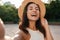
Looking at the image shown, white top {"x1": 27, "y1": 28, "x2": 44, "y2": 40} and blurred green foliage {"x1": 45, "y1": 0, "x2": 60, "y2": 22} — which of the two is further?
blurred green foliage {"x1": 45, "y1": 0, "x2": 60, "y2": 22}

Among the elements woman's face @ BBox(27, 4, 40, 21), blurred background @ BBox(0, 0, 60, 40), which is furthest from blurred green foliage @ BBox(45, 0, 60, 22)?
woman's face @ BBox(27, 4, 40, 21)

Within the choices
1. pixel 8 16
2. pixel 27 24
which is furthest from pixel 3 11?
pixel 27 24

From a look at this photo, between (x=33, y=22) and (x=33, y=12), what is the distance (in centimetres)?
7

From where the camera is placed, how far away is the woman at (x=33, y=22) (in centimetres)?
146

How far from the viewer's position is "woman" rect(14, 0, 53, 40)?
1.46 metres

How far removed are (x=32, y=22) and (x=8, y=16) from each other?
41.7 feet

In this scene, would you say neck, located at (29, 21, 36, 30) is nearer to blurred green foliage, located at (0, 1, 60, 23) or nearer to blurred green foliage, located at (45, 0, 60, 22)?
blurred green foliage, located at (0, 1, 60, 23)

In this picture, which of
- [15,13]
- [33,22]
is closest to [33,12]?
[33,22]

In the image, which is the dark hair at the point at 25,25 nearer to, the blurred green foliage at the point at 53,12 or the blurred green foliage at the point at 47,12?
the blurred green foliage at the point at 47,12

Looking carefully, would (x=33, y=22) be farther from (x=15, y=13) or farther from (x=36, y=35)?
(x=15, y=13)

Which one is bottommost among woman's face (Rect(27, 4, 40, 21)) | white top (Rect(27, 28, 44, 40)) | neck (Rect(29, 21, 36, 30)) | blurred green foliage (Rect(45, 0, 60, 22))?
blurred green foliage (Rect(45, 0, 60, 22))

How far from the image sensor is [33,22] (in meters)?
1.51

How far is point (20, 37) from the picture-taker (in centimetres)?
145

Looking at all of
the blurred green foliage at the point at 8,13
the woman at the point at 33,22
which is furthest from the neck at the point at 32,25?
the blurred green foliage at the point at 8,13
